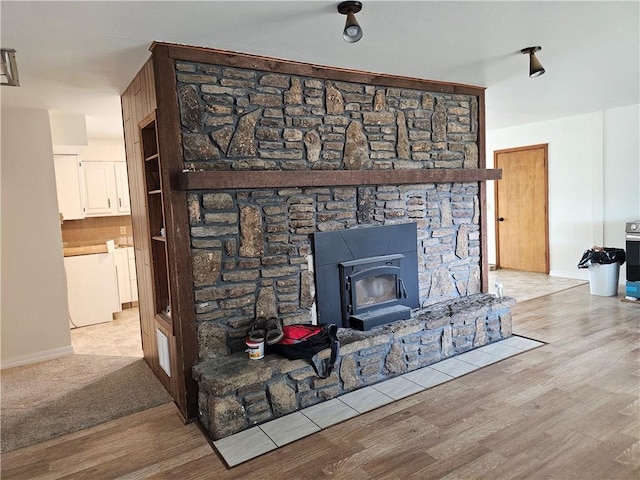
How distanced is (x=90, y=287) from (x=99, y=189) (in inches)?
55.6

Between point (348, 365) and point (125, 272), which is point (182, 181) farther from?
point (125, 272)

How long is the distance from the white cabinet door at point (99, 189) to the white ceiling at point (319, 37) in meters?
1.93

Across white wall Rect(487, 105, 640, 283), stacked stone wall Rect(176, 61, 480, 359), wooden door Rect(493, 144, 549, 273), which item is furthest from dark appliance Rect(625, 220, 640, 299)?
stacked stone wall Rect(176, 61, 480, 359)

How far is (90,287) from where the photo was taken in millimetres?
5285

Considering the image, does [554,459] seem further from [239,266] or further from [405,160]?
[405,160]

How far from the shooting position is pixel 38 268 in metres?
4.16

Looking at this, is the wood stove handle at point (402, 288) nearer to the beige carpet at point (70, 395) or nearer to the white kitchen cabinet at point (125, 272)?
the beige carpet at point (70, 395)

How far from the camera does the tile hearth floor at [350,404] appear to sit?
2.51 meters

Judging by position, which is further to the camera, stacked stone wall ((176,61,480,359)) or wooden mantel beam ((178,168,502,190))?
stacked stone wall ((176,61,480,359))

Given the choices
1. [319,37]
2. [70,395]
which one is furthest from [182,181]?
[70,395]

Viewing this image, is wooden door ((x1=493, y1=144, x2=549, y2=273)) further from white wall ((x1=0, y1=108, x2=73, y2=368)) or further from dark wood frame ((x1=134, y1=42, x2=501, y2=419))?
white wall ((x1=0, y1=108, x2=73, y2=368))

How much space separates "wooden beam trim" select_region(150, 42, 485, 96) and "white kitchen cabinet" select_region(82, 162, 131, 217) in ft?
11.6

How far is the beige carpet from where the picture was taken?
2887 mm

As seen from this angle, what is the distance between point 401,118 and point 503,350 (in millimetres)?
2210
